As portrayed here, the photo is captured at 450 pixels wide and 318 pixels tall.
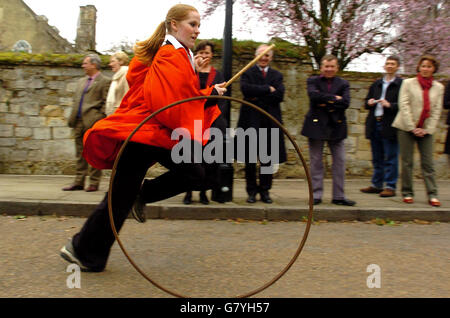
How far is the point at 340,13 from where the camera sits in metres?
12.0

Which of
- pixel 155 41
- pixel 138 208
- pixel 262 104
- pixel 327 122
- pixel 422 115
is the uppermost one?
pixel 155 41

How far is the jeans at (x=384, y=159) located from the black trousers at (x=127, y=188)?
188 inches

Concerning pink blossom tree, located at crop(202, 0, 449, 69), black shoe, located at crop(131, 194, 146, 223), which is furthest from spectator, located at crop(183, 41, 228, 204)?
pink blossom tree, located at crop(202, 0, 449, 69)

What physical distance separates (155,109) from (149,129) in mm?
156

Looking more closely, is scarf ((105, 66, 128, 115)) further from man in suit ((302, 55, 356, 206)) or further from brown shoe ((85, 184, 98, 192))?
man in suit ((302, 55, 356, 206))

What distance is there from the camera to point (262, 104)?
6250 millimetres

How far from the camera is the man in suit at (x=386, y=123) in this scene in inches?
277

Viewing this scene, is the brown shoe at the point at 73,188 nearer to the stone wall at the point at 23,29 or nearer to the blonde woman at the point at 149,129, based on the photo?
the blonde woman at the point at 149,129

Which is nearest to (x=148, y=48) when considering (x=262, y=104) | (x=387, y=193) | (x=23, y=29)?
(x=262, y=104)
